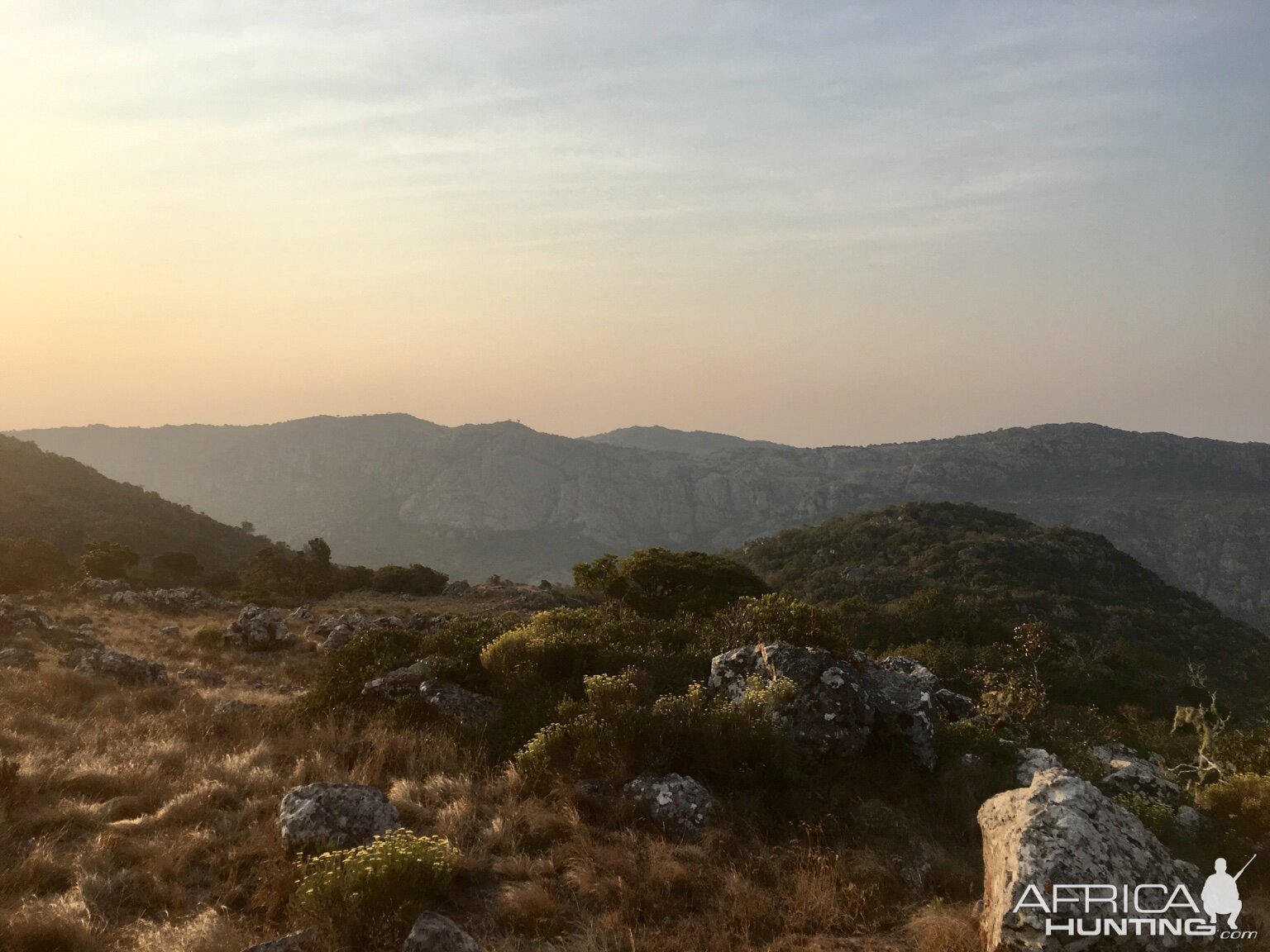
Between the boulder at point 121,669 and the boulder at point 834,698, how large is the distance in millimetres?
12829

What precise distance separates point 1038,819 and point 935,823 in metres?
2.93

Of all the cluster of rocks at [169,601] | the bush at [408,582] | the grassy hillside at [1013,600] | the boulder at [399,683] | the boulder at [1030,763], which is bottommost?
the grassy hillside at [1013,600]

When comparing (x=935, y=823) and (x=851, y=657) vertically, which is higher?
(x=851, y=657)

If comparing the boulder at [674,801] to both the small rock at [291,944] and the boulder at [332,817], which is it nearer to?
the boulder at [332,817]

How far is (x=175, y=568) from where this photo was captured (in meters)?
56.0

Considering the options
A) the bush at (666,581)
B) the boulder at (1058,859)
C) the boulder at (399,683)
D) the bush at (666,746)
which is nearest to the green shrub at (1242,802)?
the boulder at (1058,859)

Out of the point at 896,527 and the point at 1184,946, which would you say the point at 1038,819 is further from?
the point at 896,527

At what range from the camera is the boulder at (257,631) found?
73.9 feet

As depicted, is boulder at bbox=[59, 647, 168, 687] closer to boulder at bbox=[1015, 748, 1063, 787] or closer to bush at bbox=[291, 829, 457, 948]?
bush at bbox=[291, 829, 457, 948]

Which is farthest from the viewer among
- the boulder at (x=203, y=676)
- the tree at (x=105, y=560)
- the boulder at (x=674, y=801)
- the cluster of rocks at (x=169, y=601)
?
the tree at (x=105, y=560)

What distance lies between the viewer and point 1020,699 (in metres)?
13.0

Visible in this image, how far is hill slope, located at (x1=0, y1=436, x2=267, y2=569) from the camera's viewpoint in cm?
6525

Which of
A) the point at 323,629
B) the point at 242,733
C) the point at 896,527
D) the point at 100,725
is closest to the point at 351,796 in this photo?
the point at 242,733

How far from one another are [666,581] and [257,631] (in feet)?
52.6
